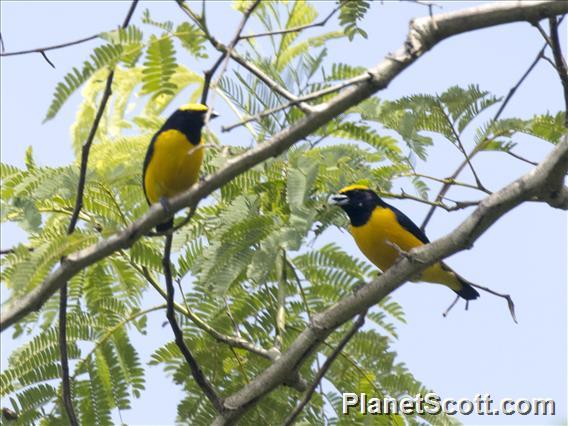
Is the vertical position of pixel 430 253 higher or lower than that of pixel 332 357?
higher

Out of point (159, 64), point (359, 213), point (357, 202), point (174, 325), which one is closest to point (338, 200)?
point (357, 202)

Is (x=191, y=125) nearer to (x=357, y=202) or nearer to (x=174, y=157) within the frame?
(x=174, y=157)

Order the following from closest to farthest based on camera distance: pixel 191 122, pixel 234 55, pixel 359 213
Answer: pixel 234 55, pixel 191 122, pixel 359 213

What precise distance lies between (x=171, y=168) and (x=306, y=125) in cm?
185

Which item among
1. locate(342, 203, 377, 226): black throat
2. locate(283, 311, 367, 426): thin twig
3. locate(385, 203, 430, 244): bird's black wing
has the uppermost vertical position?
locate(385, 203, 430, 244): bird's black wing

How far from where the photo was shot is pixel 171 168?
16.8 feet

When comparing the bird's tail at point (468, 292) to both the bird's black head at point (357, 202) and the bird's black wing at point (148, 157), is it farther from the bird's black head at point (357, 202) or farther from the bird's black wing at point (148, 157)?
the bird's black wing at point (148, 157)

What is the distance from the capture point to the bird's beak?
4.95m

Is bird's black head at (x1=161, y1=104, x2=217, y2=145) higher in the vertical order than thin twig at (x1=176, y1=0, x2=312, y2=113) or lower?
higher

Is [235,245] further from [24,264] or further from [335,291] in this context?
[24,264]

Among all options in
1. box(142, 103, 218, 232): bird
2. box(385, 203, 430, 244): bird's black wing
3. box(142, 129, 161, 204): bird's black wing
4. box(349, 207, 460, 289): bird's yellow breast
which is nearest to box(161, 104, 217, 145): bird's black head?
box(142, 103, 218, 232): bird

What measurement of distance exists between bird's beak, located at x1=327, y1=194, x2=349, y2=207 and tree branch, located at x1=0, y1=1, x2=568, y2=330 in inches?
56.4

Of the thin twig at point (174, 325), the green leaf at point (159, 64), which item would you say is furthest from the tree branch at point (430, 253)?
the green leaf at point (159, 64)

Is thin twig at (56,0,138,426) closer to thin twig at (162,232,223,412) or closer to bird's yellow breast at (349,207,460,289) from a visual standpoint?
thin twig at (162,232,223,412)
